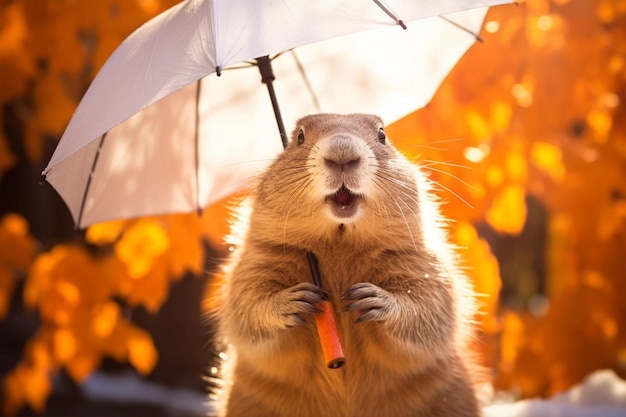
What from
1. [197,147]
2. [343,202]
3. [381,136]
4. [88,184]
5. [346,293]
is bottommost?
[346,293]

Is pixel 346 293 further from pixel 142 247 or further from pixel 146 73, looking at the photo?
pixel 142 247

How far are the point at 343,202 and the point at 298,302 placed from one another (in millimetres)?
372

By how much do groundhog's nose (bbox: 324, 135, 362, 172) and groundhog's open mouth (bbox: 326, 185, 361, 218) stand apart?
85 millimetres

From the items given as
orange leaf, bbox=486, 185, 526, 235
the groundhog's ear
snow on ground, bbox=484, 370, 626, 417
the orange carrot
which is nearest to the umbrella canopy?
the groundhog's ear

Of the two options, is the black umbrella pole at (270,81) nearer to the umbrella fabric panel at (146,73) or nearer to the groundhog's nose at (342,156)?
the umbrella fabric panel at (146,73)

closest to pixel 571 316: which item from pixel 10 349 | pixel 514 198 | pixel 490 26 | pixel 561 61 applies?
pixel 514 198

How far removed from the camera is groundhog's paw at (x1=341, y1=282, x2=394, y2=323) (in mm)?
2633

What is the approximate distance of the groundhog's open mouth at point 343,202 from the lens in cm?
267

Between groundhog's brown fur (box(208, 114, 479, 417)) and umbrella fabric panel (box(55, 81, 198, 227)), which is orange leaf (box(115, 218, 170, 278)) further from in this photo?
groundhog's brown fur (box(208, 114, 479, 417))

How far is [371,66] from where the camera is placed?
3.88 m

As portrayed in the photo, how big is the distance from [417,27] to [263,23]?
1.40 metres

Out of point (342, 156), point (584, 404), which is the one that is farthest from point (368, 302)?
point (584, 404)

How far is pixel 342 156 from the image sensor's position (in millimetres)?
2592

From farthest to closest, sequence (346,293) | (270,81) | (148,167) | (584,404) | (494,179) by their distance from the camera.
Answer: (494,179) → (584,404) → (148,167) → (270,81) → (346,293)
